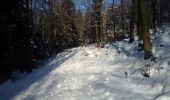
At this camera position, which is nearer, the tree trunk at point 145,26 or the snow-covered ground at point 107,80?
the snow-covered ground at point 107,80

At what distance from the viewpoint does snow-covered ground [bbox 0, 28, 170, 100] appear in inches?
498

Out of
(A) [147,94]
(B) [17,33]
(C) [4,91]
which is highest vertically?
(B) [17,33]

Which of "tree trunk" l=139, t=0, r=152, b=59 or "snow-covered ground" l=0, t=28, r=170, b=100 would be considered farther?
"tree trunk" l=139, t=0, r=152, b=59

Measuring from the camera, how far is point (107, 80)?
48.0 ft

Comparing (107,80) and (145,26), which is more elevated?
(145,26)

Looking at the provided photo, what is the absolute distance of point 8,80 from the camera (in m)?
22.6

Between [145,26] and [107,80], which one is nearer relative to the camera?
[107,80]

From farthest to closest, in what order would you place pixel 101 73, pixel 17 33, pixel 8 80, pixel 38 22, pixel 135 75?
pixel 38 22, pixel 8 80, pixel 17 33, pixel 101 73, pixel 135 75

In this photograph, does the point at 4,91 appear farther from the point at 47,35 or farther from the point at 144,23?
the point at 47,35

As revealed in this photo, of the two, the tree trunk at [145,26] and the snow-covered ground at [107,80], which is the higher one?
the tree trunk at [145,26]

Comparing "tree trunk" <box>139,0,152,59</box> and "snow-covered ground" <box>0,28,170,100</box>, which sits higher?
"tree trunk" <box>139,0,152,59</box>

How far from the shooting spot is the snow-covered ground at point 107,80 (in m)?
12.6

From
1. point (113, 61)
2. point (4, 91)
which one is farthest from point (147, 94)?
point (4, 91)

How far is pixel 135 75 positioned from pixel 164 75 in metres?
1.64
